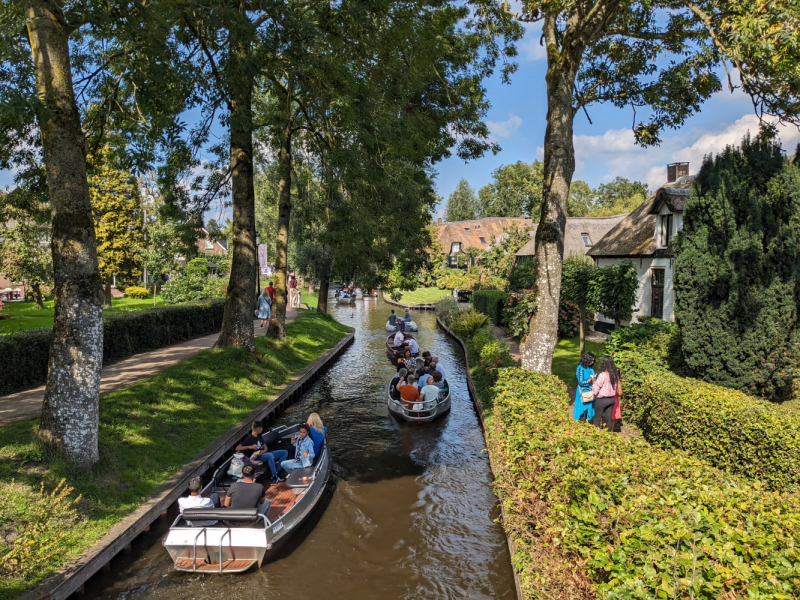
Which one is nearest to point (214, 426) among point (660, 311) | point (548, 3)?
point (548, 3)

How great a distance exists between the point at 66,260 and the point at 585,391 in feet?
34.2

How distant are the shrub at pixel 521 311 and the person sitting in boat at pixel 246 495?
7417 millimetres

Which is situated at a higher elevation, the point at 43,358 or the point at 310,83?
the point at 310,83

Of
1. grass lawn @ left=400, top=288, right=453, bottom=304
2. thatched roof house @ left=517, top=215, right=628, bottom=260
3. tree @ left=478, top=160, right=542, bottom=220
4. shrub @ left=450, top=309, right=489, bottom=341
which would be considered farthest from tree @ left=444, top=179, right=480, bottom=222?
shrub @ left=450, top=309, right=489, bottom=341

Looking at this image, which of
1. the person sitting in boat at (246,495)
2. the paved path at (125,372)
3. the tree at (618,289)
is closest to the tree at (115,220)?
→ the paved path at (125,372)

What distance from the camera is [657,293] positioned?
23.4 metres

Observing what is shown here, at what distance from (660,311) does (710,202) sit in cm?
1361

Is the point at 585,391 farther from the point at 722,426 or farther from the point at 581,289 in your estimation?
the point at 581,289

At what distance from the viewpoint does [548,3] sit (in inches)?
392

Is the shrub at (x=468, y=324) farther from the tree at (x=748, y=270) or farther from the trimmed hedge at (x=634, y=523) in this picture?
the trimmed hedge at (x=634, y=523)

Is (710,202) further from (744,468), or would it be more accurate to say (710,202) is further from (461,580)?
(461,580)

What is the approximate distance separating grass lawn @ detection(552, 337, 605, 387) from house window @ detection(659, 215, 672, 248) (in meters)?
5.70

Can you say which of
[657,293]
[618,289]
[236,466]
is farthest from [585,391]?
[657,293]

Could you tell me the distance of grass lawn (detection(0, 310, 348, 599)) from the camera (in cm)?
707
